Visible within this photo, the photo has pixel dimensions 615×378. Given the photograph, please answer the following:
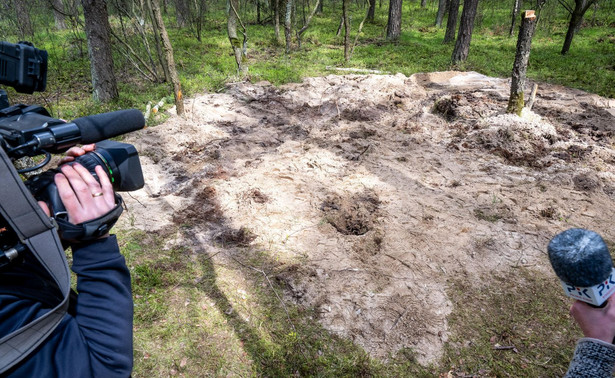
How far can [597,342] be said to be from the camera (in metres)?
1.10

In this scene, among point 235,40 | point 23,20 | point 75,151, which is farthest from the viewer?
point 23,20

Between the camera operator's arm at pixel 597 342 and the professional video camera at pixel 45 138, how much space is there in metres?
1.62

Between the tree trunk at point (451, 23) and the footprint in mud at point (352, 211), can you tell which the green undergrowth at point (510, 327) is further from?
the tree trunk at point (451, 23)

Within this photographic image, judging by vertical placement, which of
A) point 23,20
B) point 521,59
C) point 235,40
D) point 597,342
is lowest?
point 597,342

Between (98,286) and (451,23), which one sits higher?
(451,23)

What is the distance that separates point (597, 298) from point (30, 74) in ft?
6.89

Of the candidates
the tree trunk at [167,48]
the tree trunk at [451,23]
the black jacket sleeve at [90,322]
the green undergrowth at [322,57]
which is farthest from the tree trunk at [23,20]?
the tree trunk at [451,23]

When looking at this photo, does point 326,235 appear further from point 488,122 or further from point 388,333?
point 488,122

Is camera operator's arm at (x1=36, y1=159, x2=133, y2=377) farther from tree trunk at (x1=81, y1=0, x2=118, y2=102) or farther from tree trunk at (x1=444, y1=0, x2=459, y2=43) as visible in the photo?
tree trunk at (x1=444, y1=0, x2=459, y2=43)

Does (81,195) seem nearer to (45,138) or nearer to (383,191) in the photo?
(45,138)

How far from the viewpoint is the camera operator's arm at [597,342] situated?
1.10m

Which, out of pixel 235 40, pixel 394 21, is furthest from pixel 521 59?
pixel 394 21

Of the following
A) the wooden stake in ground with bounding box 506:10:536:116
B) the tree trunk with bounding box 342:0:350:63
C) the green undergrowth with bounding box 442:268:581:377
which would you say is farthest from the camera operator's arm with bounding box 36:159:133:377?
the tree trunk with bounding box 342:0:350:63

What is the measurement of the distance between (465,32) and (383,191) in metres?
7.96
